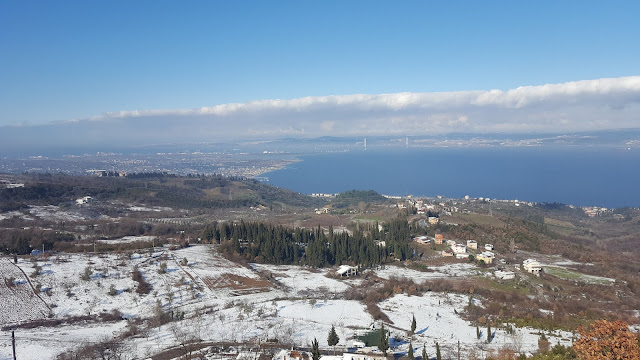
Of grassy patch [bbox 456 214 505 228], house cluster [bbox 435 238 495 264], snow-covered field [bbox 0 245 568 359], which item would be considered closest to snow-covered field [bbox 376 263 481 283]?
snow-covered field [bbox 0 245 568 359]

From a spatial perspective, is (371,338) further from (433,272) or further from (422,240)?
(422,240)

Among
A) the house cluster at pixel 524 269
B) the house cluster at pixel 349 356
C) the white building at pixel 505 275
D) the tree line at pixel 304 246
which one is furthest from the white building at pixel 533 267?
the house cluster at pixel 349 356

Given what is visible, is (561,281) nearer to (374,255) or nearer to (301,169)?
(374,255)

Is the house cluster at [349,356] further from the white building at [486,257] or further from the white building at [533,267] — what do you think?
the white building at [486,257]

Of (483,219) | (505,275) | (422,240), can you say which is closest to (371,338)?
(505,275)

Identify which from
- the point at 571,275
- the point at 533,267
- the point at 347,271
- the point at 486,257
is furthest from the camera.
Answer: the point at 486,257

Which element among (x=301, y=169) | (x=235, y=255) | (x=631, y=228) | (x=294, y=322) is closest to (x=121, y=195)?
(x=235, y=255)
